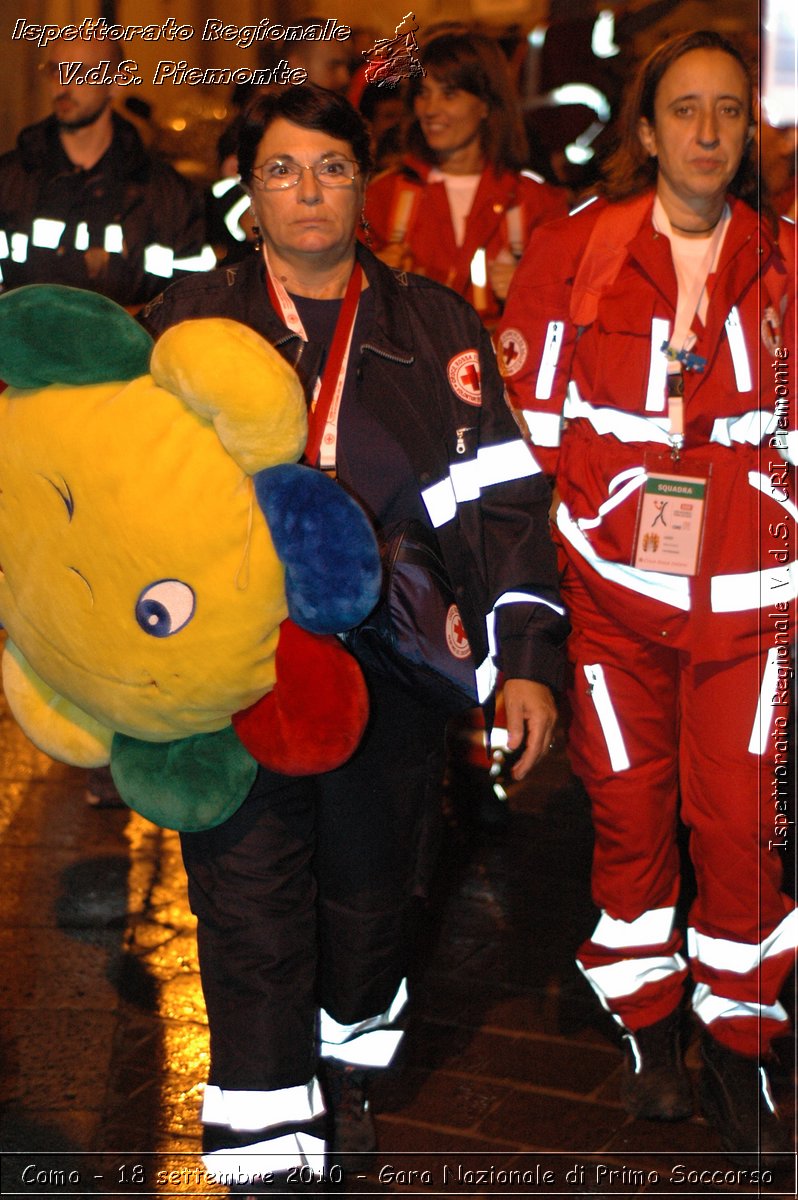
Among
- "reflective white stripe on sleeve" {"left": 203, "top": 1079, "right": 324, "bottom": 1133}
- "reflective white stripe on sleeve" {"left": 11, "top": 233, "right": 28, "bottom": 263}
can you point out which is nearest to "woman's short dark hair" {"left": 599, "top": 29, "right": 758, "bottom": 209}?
"reflective white stripe on sleeve" {"left": 203, "top": 1079, "right": 324, "bottom": 1133}

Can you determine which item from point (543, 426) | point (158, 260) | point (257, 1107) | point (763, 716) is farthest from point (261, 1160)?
point (158, 260)

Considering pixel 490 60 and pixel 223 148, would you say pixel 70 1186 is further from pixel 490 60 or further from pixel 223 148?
pixel 490 60

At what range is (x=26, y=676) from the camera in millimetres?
3277

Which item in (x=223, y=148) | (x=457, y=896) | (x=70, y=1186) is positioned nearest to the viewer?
(x=70, y=1186)

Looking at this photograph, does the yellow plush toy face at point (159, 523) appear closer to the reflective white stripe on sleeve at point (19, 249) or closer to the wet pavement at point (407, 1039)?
the wet pavement at point (407, 1039)

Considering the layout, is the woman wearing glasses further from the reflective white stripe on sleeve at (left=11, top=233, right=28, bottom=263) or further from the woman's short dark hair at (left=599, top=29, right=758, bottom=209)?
the reflective white stripe on sleeve at (left=11, top=233, right=28, bottom=263)

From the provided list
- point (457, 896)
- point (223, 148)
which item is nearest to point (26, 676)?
point (457, 896)

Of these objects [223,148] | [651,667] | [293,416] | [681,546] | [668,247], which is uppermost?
[223,148]

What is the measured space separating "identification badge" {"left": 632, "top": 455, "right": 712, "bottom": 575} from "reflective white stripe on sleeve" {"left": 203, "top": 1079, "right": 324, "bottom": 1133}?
1.41 meters

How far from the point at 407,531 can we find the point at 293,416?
0.43 metres

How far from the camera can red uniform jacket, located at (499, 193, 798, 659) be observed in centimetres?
371

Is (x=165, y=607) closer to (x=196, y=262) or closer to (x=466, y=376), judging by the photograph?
(x=466, y=376)

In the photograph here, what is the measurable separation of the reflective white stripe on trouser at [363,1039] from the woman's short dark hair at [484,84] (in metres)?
3.38

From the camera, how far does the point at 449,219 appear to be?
6023mm
